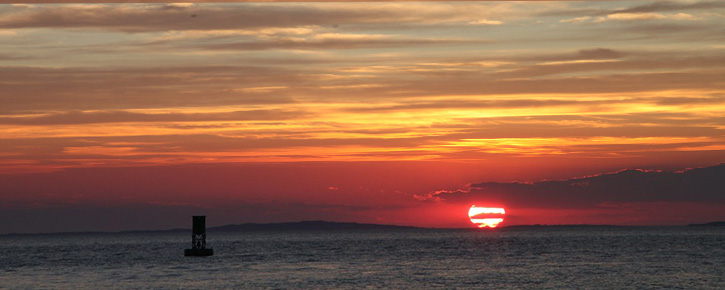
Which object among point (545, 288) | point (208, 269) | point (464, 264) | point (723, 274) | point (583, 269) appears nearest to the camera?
point (545, 288)

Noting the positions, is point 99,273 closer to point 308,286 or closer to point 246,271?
point 246,271

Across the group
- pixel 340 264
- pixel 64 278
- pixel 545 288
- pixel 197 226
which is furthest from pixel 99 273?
pixel 545 288

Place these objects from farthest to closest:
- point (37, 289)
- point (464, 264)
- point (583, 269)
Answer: point (464, 264), point (583, 269), point (37, 289)

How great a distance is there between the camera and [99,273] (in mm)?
92000

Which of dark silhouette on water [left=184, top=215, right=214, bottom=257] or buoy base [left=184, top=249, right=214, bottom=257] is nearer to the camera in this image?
buoy base [left=184, top=249, right=214, bottom=257]

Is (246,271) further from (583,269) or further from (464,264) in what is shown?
(583,269)

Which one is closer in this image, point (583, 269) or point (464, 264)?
point (583, 269)

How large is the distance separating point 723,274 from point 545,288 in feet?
71.8

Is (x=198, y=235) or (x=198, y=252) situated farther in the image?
(x=198, y=235)

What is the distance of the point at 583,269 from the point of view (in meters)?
89.1

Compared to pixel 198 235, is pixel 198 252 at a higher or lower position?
lower

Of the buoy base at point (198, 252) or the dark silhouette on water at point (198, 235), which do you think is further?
the dark silhouette on water at point (198, 235)

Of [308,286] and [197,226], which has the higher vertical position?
[197,226]

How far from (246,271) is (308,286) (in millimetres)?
20917
